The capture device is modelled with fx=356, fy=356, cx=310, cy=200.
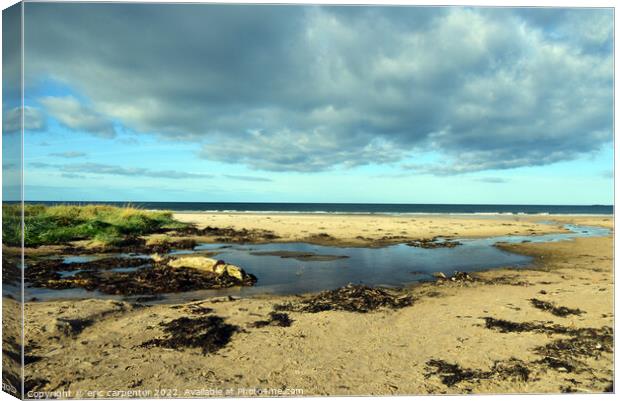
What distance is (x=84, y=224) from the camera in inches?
626

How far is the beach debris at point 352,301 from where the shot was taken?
6387 mm

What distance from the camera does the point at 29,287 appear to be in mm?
7695

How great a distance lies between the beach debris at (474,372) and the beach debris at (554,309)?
2.29 metres

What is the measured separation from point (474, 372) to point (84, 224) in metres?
16.7

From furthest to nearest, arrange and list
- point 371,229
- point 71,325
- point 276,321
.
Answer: point 371,229
point 276,321
point 71,325

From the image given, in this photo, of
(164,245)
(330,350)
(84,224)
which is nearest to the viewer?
(330,350)

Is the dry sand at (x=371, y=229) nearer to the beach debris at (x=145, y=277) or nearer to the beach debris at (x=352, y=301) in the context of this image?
the beach debris at (x=145, y=277)

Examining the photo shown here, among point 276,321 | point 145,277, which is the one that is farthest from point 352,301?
point 145,277

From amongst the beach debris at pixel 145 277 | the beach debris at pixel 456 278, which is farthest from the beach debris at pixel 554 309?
the beach debris at pixel 145 277

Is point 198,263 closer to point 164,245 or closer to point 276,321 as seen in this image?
point 276,321

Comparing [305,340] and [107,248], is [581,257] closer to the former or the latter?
[305,340]

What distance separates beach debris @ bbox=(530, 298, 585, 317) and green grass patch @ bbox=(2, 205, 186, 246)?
44.6ft

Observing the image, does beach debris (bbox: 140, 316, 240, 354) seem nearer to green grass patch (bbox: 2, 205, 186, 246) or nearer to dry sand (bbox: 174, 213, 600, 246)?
green grass patch (bbox: 2, 205, 186, 246)

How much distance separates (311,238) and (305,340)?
41.3 ft
